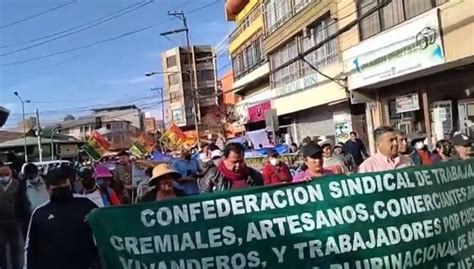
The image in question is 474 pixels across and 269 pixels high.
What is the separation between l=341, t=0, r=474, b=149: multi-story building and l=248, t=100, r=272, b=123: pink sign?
14211 mm

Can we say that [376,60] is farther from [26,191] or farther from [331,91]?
[26,191]

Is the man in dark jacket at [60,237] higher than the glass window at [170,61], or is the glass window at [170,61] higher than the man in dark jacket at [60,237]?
the glass window at [170,61]

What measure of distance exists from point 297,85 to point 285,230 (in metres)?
28.2

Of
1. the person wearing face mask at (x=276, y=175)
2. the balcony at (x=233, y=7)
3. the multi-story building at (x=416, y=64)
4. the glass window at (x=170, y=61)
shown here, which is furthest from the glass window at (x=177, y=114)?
the person wearing face mask at (x=276, y=175)

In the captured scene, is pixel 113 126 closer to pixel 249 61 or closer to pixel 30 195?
pixel 249 61

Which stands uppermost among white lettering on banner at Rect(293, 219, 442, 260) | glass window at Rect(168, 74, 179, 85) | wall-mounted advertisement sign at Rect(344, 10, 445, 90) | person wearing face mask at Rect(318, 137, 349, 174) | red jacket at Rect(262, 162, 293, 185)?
glass window at Rect(168, 74, 179, 85)

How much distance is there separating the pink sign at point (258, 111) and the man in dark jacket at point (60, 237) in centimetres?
3322

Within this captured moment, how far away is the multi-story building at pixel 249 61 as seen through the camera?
4094 centimetres

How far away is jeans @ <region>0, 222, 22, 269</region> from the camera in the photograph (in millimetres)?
9344

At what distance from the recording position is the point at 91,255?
18.1 ft

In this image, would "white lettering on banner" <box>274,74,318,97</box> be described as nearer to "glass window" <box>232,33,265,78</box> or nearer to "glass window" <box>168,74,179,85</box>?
"glass window" <box>232,33,265,78</box>

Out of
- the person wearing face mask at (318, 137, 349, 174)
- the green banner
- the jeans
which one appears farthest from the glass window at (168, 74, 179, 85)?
the green banner

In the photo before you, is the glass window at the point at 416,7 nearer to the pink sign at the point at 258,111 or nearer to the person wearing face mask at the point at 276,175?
the person wearing face mask at the point at 276,175

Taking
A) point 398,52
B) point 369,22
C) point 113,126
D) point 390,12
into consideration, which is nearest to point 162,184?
point 398,52
